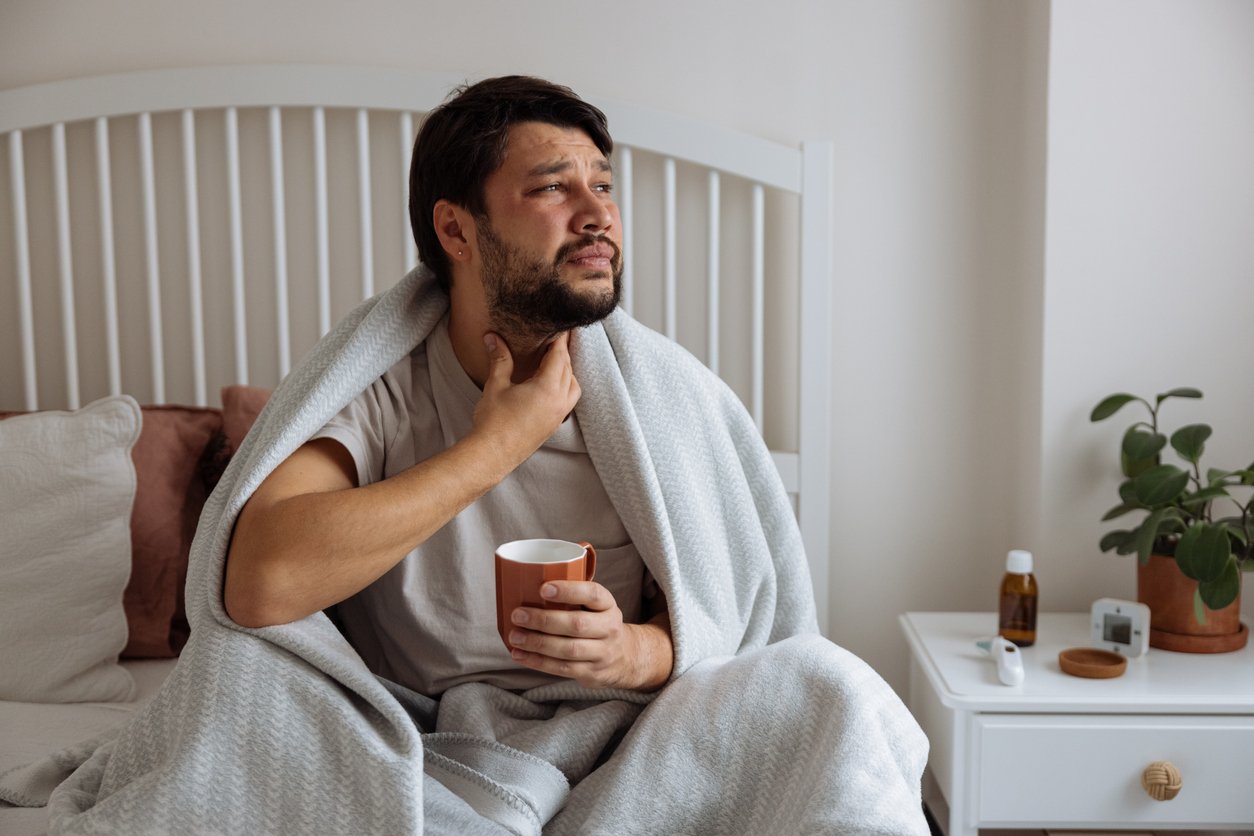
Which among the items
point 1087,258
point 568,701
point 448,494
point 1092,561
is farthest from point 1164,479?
point 448,494

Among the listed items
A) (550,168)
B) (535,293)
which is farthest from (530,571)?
(550,168)

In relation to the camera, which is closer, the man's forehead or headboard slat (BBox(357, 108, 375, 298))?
the man's forehead

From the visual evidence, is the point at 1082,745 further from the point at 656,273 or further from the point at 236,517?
the point at 236,517

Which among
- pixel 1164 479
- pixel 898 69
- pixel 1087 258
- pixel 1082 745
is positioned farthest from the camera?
pixel 898 69

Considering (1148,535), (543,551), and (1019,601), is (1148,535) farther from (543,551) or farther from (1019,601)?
(543,551)

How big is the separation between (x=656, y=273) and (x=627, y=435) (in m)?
0.78

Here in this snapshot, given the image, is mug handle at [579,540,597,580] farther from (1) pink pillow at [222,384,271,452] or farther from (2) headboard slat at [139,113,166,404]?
(2) headboard slat at [139,113,166,404]

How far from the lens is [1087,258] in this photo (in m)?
1.77

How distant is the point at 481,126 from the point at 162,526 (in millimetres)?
798

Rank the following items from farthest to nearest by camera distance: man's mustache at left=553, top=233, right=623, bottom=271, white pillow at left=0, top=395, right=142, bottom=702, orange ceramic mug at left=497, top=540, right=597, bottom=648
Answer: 1. white pillow at left=0, top=395, right=142, bottom=702
2. man's mustache at left=553, top=233, right=623, bottom=271
3. orange ceramic mug at left=497, top=540, right=597, bottom=648

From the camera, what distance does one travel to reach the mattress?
4.24 feet

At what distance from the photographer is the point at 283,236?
1891 mm

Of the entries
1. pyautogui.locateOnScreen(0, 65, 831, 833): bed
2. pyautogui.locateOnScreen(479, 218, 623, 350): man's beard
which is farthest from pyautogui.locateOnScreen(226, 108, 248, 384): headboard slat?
pyautogui.locateOnScreen(479, 218, 623, 350): man's beard

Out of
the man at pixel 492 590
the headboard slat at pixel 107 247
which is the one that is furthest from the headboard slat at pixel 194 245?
the man at pixel 492 590
